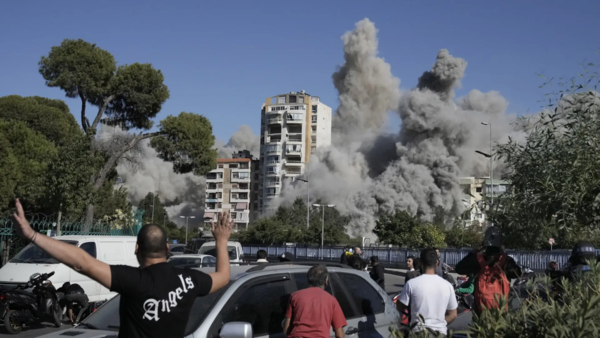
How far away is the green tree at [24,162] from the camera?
24500mm

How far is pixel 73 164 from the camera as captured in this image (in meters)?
21.4

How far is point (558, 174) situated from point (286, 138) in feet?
315

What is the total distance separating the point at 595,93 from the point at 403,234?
45668 mm

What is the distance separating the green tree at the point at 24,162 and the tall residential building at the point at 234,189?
77.5 metres

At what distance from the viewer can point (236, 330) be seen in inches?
169

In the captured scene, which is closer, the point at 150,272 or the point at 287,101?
the point at 150,272

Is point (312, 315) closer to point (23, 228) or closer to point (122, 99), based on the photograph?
point (23, 228)

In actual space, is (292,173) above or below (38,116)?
above

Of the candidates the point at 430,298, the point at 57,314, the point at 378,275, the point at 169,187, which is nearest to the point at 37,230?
the point at 57,314

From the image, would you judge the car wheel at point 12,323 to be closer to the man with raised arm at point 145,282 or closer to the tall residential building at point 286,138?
the man with raised arm at point 145,282

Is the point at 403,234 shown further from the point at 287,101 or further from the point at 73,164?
the point at 287,101

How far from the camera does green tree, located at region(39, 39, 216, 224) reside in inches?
1062

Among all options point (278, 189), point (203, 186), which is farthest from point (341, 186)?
point (203, 186)

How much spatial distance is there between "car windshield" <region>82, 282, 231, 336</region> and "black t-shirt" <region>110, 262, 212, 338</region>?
134 cm
